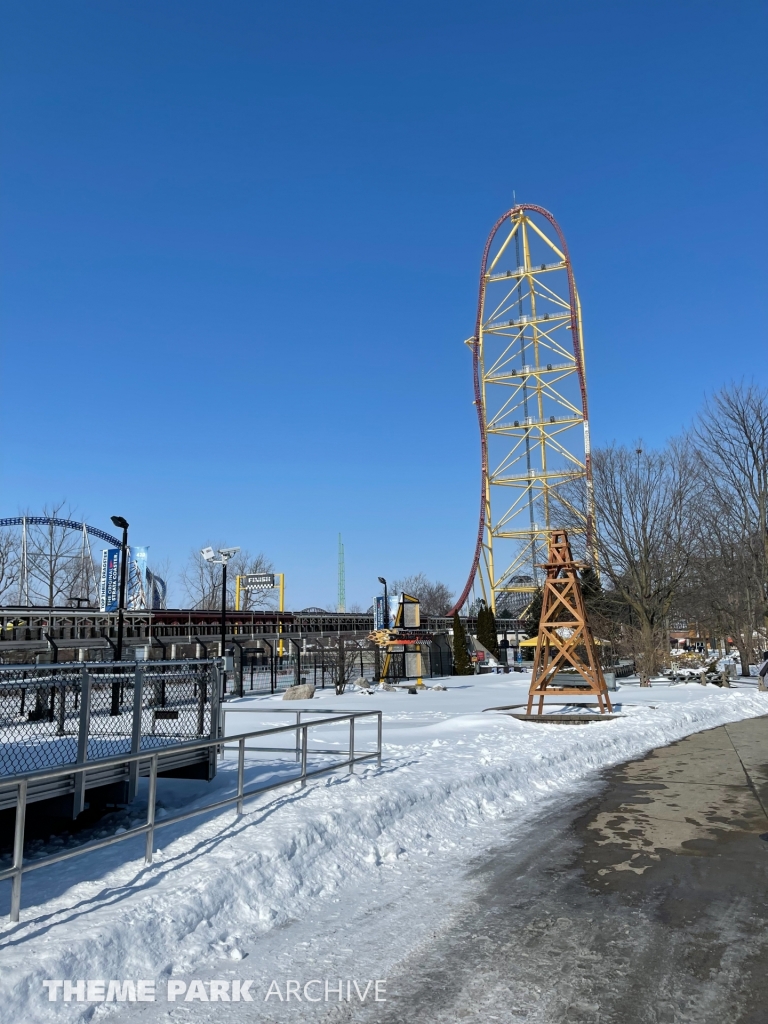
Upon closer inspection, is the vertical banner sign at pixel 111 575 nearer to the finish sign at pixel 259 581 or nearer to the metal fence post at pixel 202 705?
the finish sign at pixel 259 581

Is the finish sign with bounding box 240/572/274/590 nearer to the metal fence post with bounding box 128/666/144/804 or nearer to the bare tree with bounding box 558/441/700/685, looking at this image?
the bare tree with bounding box 558/441/700/685

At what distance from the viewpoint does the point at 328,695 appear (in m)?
29.6

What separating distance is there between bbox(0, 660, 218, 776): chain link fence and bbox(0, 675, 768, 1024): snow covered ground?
989 millimetres

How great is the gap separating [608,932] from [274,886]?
8.55 ft

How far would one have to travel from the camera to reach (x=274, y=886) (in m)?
6.29

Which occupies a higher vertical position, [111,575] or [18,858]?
[111,575]

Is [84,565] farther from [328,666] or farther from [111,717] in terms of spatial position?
[111,717]

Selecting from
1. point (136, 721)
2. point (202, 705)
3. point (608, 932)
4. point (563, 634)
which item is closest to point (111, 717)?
point (202, 705)

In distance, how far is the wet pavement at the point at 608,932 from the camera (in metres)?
4.27

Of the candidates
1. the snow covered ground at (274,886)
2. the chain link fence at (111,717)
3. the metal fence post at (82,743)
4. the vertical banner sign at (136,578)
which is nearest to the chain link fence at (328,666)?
the vertical banner sign at (136,578)

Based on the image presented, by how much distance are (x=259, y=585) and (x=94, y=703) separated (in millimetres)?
64789

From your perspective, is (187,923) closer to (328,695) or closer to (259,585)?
(328,695)

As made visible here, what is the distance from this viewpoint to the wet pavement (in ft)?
14.0

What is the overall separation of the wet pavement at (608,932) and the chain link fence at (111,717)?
462 centimetres
